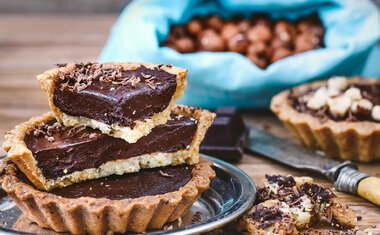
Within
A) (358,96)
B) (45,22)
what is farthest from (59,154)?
(45,22)

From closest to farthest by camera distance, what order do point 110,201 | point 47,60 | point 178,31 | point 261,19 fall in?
1. point 110,201
2. point 178,31
3. point 261,19
4. point 47,60

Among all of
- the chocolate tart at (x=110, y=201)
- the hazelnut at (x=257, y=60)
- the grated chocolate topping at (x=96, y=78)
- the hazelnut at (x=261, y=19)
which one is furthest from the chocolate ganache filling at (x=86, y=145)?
the hazelnut at (x=261, y=19)

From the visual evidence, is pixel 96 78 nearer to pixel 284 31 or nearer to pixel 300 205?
pixel 300 205

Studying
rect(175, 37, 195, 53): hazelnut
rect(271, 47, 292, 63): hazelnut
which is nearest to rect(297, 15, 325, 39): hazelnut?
rect(271, 47, 292, 63): hazelnut

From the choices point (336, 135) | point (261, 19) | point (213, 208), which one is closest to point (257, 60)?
point (261, 19)

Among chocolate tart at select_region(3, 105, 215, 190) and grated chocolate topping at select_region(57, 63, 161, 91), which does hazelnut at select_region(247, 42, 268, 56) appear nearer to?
chocolate tart at select_region(3, 105, 215, 190)

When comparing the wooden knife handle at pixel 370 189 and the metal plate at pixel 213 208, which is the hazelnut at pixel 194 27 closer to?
the metal plate at pixel 213 208

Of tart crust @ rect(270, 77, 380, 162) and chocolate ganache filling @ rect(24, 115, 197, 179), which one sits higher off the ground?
chocolate ganache filling @ rect(24, 115, 197, 179)
